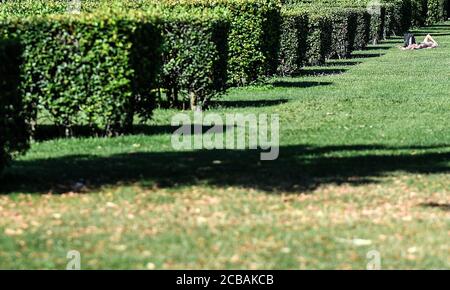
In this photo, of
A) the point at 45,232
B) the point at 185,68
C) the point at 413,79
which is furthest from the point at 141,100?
the point at 413,79

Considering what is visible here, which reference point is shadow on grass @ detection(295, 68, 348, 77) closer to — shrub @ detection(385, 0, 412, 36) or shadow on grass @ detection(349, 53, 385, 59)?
shadow on grass @ detection(349, 53, 385, 59)

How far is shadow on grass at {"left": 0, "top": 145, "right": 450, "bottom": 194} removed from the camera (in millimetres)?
11688

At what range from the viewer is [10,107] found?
1213 cm

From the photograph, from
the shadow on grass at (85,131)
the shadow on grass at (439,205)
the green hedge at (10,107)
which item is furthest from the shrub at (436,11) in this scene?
the shadow on grass at (439,205)

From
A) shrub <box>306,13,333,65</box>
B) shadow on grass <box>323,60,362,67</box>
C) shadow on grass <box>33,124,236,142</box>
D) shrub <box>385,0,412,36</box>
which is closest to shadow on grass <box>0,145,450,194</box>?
shadow on grass <box>33,124,236,142</box>

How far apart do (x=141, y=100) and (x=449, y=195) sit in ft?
20.4

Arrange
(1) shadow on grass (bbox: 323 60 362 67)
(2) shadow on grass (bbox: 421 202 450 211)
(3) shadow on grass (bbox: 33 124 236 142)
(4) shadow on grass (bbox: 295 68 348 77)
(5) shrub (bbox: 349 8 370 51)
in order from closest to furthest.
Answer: (2) shadow on grass (bbox: 421 202 450 211) < (3) shadow on grass (bbox: 33 124 236 142) < (4) shadow on grass (bbox: 295 68 348 77) < (1) shadow on grass (bbox: 323 60 362 67) < (5) shrub (bbox: 349 8 370 51)

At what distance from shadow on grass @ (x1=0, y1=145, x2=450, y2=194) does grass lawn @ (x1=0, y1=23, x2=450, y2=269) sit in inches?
0.9

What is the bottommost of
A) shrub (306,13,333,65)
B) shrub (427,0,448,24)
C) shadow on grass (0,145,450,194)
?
shrub (427,0,448,24)

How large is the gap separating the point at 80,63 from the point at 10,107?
10.9 feet

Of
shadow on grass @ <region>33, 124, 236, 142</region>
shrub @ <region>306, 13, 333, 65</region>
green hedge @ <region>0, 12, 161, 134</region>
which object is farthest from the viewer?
shrub @ <region>306, 13, 333, 65</region>

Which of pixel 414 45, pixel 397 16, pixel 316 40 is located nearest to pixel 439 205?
pixel 316 40

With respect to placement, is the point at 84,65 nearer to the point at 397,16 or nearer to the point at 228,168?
the point at 228,168

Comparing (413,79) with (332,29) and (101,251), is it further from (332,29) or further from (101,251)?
(101,251)
